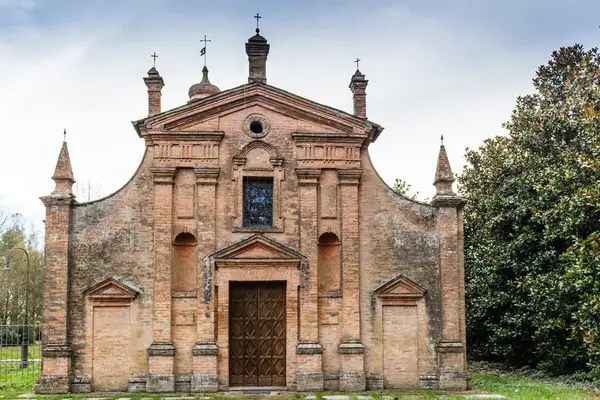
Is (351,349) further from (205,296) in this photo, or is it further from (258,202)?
(258,202)

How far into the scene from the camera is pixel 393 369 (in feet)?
54.3

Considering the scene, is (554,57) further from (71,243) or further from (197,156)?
(71,243)

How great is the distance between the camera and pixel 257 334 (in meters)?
16.6

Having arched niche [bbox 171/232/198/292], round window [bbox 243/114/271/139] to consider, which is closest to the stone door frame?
arched niche [bbox 171/232/198/292]

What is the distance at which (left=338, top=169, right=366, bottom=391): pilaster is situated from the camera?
1627cm

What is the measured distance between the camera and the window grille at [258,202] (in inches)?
669

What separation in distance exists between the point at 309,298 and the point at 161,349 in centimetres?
400

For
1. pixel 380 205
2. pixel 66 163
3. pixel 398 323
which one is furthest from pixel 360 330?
pixel 66 163

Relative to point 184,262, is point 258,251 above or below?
above

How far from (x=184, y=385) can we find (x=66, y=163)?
6.60 m

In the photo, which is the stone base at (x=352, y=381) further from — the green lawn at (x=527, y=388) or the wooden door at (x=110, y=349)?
the wooden door at (x=110, y=349)

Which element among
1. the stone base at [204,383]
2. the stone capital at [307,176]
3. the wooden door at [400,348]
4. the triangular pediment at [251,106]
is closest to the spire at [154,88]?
the triangular pediment at [251,106]

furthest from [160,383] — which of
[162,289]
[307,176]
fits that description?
[307,176]

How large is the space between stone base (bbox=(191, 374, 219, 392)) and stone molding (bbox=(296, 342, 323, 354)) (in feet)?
7.34
